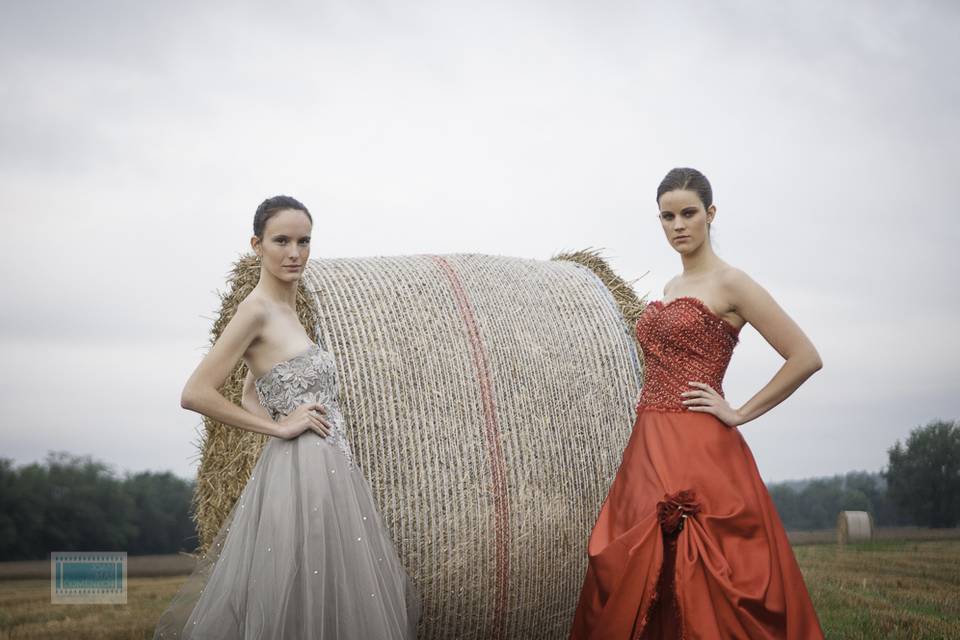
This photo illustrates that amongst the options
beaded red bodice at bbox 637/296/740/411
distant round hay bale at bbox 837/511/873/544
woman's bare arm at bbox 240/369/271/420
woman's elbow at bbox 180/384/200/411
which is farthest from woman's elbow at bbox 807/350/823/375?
distant round hay bale at bbox 837/511/873/544

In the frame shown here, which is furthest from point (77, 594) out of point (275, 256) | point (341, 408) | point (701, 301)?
point (701, 301)

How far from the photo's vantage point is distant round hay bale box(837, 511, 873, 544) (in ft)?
31.8

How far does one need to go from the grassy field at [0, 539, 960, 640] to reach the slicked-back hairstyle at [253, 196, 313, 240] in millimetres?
3423

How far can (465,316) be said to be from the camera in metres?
4.23

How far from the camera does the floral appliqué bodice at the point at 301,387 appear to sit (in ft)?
10.6

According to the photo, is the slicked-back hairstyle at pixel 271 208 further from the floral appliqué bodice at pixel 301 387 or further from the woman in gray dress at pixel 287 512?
the floral appliqué bodice at pixel 301 387

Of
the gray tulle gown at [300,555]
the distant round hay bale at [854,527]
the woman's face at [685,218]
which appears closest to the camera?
the gray tulle gown at [300,555]

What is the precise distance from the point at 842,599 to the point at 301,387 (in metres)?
4.50

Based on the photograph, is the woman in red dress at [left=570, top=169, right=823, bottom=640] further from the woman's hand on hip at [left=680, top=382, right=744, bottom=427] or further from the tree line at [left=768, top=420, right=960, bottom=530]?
the tree line at [left=768, top=420, right=960, bottom=530]

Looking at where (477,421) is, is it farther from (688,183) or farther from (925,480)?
(925,480)

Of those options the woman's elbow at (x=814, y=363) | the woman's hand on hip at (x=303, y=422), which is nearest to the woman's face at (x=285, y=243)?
the woman's hand on hip at (x=303, y=422)

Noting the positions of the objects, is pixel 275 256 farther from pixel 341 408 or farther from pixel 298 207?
pixel 341 408

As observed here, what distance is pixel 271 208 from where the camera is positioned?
10.9 ft

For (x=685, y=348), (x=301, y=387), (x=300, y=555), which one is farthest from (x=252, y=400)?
(x=685, y=348)
